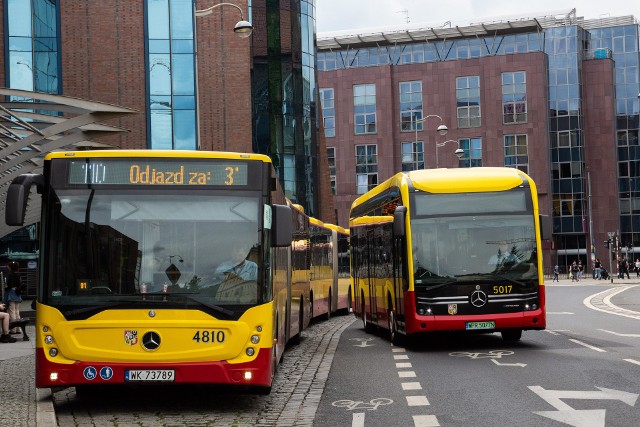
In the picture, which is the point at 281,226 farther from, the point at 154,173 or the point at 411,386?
the point at 411,386

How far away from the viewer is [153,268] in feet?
36.9

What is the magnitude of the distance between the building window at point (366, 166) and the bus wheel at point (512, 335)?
261 ft

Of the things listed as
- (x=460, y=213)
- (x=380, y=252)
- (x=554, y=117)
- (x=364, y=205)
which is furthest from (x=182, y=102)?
(x=554, y=117)

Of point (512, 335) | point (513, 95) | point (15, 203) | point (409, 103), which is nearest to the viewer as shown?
point (15, 203)

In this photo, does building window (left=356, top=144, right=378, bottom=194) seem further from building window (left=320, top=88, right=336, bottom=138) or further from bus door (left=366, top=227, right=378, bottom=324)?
bus door (left=366, top=227, right=378, bottom=324)

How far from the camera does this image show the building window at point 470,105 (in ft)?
320

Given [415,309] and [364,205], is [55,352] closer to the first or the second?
[415,309]

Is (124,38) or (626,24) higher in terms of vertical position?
(626,24)

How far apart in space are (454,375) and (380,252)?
25.8 ft

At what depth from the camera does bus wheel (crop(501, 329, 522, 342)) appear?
20.5m

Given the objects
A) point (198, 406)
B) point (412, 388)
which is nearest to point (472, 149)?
point (412, 388)

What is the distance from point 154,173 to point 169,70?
126ft

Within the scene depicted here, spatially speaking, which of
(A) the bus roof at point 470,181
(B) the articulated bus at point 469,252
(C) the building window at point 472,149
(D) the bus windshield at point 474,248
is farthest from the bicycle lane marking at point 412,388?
(C) the building window at point 472,149

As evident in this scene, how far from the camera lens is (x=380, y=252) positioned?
22.3 m
